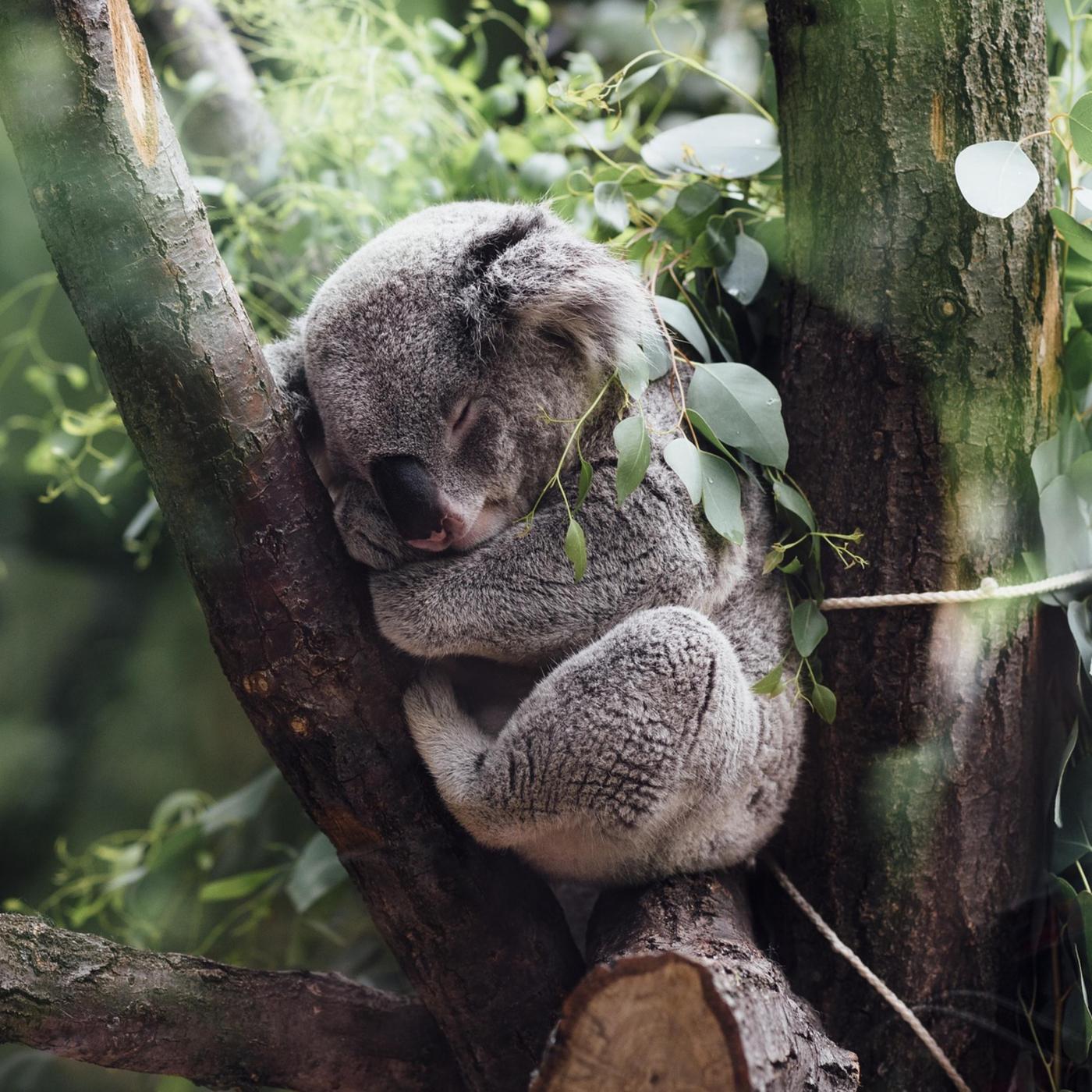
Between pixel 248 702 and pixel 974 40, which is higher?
pixel 974 40

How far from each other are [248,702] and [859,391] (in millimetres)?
1362

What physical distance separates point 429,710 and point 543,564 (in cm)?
38

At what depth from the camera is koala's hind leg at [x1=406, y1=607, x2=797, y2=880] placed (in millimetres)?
1886

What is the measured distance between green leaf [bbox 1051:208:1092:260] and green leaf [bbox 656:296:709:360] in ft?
2.39

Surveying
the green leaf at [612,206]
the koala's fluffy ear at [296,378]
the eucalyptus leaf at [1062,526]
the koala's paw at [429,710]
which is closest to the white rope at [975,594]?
the eucalyptus leaf at [1062,526]

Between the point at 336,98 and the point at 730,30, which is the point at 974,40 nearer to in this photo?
the point at 336,98

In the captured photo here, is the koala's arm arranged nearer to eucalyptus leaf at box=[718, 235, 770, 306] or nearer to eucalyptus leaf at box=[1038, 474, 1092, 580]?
eucalyptus leaf at box=[718, 235, 770, 306]

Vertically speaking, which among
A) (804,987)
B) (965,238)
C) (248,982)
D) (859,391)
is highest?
(965,238)

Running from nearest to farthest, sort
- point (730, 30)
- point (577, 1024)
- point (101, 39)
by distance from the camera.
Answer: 1. point (577, 1024)
2. point (101, 39)
3. point (730, 30)

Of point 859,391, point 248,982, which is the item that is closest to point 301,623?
point 248,982

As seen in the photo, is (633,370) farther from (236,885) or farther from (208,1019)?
(236,885)

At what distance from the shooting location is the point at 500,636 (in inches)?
80.7

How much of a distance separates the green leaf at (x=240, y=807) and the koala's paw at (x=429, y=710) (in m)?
1.32

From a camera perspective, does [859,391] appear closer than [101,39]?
No
